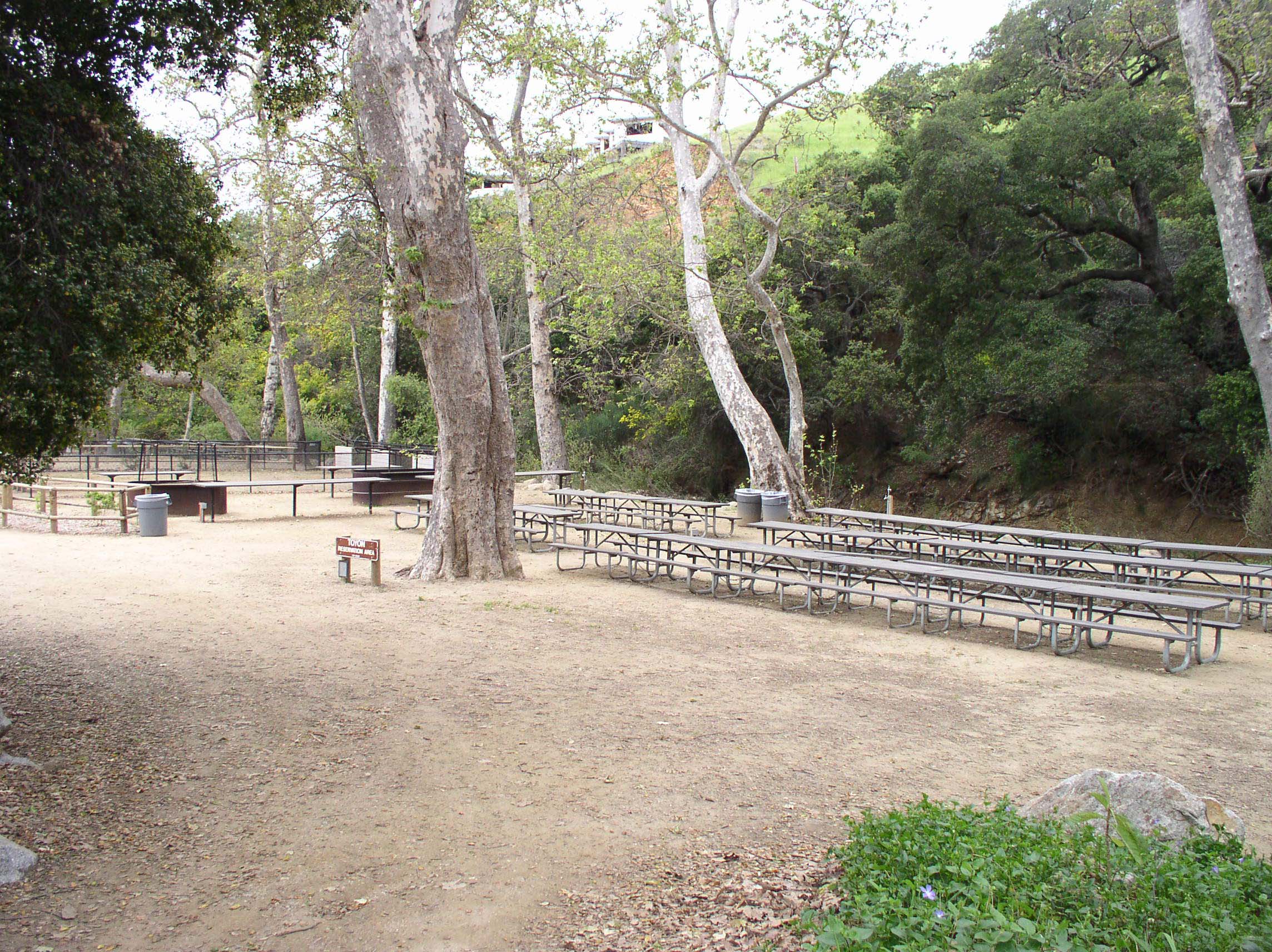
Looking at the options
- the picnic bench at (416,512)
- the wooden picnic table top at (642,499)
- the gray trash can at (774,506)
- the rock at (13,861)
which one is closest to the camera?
the rock at (13,861)

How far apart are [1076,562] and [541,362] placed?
12.6m

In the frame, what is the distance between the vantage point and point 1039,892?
2.67 m

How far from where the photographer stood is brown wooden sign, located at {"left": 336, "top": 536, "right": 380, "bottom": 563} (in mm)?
9656

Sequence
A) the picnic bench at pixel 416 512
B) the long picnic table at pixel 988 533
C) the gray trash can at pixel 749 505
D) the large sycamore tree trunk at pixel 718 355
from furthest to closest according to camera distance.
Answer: the large sycamore tree trunk at pixel 718 355, the gray trash can at pixel 749 505, the picnic bench at pixel 416 512, the long picnic table at pixel 988 533

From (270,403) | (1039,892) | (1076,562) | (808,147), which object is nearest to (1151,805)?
(1039,892)

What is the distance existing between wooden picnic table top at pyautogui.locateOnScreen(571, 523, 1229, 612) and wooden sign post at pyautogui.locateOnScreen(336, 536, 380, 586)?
2.81 meters

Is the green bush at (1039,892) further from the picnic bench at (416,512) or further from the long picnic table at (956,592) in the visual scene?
the picnic bench at (416,512)

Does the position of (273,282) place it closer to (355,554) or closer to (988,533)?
(355,554)

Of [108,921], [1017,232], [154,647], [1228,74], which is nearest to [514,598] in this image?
[154,647]

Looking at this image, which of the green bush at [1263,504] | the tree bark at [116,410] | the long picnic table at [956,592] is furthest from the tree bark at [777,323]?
the tree bark at [116,410]

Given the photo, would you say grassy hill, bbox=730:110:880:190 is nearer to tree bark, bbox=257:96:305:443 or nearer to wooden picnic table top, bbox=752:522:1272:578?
tree bark, bbox=257:96:305:443

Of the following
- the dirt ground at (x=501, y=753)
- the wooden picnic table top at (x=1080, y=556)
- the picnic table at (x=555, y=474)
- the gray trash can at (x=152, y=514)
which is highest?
the picnic table at (x=555, y=474)

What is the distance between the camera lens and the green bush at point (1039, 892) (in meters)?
2.45

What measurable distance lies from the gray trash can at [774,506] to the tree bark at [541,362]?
21.8 feet
